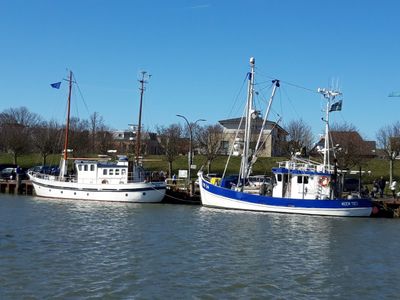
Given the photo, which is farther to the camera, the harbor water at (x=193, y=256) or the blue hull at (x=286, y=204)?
the blue hull at (x=286, y=204)

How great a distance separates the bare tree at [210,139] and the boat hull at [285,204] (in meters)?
29.0

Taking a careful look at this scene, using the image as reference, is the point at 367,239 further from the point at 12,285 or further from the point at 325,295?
the point at 12,285

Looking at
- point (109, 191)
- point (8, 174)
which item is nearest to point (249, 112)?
point (109, 191)

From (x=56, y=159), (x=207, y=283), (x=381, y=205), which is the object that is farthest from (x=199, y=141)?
(x=207, y=283)

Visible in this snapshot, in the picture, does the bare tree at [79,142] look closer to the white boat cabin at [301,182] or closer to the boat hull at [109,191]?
the boat hull at [109,191]

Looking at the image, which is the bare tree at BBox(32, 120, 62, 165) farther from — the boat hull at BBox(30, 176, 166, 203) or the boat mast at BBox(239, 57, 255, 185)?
the boat mast at BBox(239, 57, 255, 185)

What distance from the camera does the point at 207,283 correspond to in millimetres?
19906

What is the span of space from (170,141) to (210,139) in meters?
7.86

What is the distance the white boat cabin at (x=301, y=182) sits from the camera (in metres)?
44.3

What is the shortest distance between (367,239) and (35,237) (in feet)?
57.0

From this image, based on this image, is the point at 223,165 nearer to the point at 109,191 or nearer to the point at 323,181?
the point at 109,191

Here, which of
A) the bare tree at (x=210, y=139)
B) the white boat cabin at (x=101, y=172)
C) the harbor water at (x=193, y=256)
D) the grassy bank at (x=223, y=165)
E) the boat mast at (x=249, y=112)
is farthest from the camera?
the bare tree at (x=210, y=139)

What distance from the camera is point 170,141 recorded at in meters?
78.1

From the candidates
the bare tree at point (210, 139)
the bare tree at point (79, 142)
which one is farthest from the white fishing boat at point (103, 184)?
the bare tree at point (79, 142)
